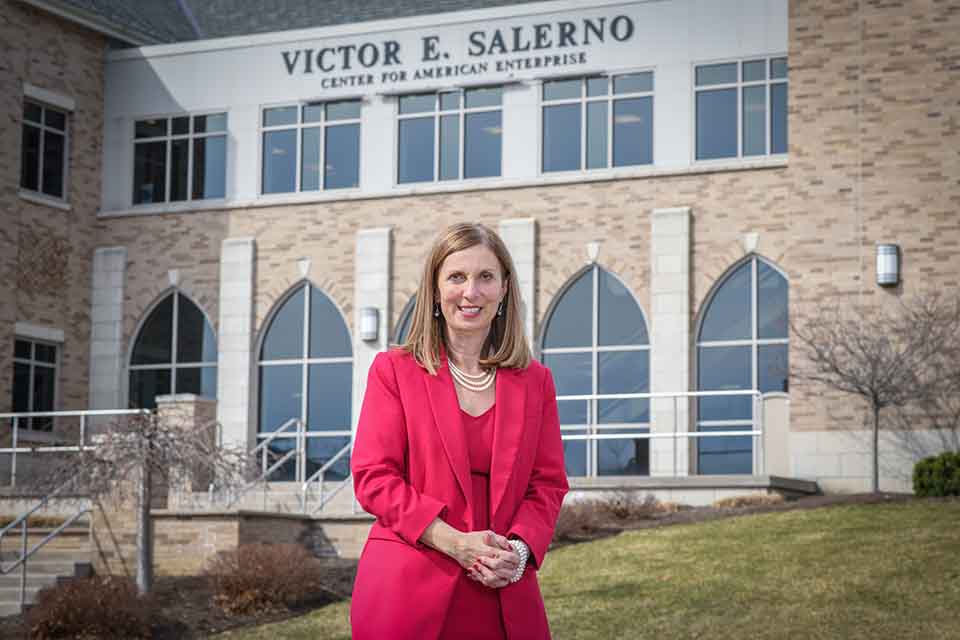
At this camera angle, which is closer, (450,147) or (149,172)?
(450,147)

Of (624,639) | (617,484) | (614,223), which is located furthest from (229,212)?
(624,639)

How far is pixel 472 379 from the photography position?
4.11 metres

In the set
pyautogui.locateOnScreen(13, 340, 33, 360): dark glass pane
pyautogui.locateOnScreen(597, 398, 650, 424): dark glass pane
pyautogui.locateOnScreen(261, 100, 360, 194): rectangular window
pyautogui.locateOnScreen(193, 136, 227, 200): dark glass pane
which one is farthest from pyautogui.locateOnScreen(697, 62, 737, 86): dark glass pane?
pyautogui.locateOnScreen(13, 340, 33, 360): dark glass pane

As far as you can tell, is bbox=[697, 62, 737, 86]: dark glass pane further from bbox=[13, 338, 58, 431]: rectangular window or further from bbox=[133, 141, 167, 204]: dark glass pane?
bbox=[13, 338, 58, 431]: rectangular window

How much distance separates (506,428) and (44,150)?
79.7 ft

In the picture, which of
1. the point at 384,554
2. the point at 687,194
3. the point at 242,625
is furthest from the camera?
the point at 687,194

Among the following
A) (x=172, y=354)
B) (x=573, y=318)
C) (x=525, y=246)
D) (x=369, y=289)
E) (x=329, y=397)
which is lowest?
(x=329, y=397)

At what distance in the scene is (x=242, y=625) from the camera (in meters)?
14.7

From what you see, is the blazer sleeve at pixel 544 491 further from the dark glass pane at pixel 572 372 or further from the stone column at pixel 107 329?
the stone column at pixel 107 329

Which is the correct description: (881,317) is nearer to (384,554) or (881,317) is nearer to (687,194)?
(687,194)

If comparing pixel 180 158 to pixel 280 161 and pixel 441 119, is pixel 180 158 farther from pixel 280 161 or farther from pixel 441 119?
pixel 441 119

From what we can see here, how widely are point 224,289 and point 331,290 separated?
2.03 metres

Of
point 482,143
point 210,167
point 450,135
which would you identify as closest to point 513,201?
point 482,143

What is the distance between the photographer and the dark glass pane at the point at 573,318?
80.9 feet
